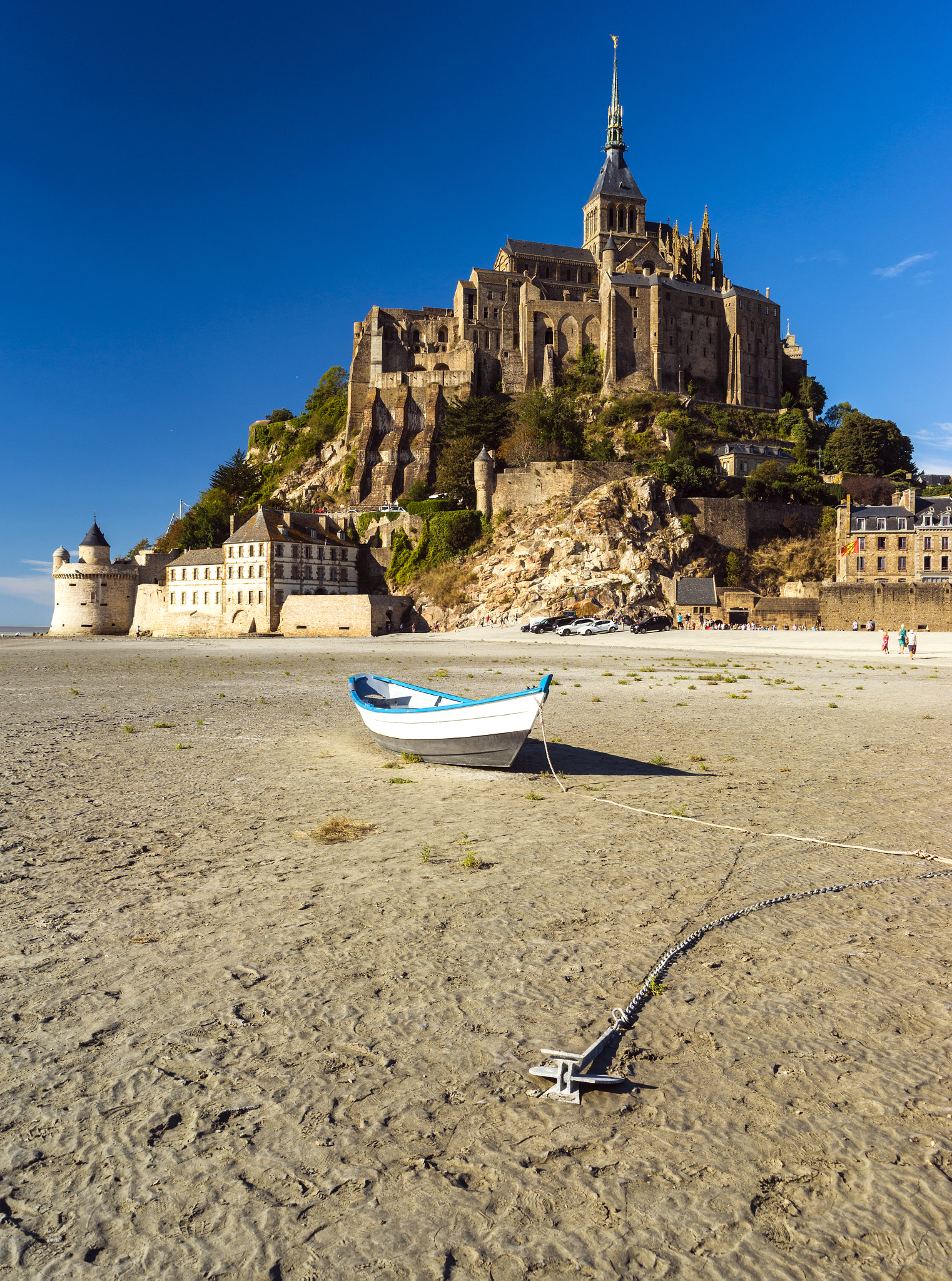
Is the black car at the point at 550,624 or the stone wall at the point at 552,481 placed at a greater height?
the stone wall at the point at 552,481

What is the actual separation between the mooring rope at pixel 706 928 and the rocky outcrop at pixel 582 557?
50.8 metres

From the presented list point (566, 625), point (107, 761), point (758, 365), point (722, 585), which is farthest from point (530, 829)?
point (758, 365)

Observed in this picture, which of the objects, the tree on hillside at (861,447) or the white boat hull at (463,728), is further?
the tree on hillside at (861,447)

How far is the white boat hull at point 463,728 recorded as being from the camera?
35.1ft

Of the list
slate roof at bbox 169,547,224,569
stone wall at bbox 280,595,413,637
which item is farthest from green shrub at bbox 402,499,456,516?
slate roof at bbox 169,547,224,569

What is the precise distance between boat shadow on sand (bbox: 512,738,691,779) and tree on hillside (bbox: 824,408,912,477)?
71415 mm

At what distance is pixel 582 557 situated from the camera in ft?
196

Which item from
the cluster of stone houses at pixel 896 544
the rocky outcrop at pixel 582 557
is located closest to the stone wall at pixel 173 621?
the rocky outcrop at pixel 582 557

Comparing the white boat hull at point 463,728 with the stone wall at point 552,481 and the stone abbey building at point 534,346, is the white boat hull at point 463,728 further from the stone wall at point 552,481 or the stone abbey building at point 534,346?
the stone abbey building at point 534,346

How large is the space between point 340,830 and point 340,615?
51044mm

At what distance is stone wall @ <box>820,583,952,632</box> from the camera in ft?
174

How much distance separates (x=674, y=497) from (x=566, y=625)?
19247 mm

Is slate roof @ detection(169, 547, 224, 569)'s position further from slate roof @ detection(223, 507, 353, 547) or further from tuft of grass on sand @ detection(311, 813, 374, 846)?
tuft of grass on sand @ detection(311, 813, 374, 846)

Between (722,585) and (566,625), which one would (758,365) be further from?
(566,625)
